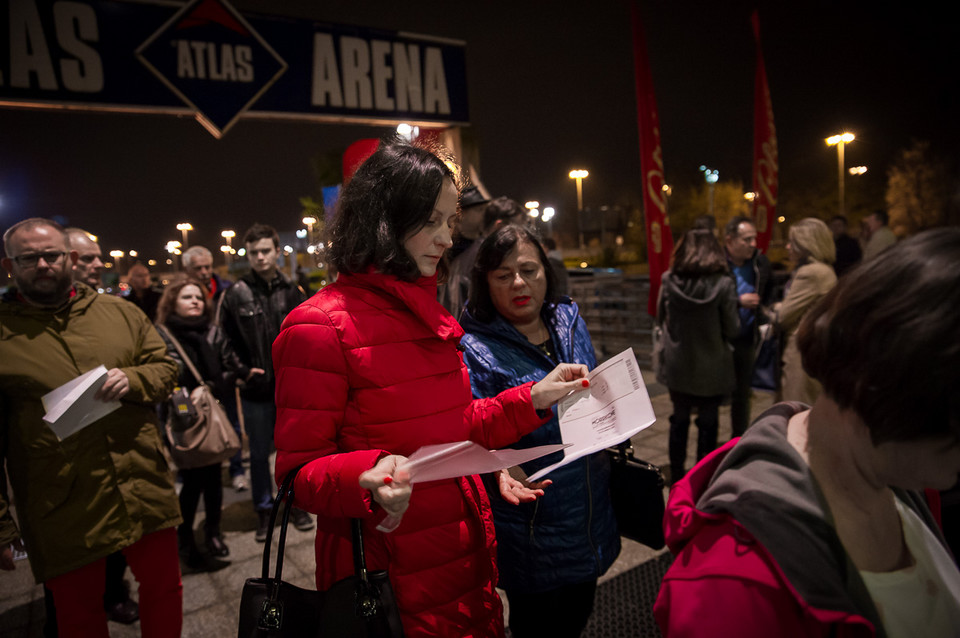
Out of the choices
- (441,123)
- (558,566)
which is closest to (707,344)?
(558,566)

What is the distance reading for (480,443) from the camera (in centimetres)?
177

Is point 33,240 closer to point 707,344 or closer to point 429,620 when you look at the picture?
point 429,620

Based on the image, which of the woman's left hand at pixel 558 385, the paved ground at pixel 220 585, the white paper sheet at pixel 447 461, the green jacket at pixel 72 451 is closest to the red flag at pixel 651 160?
the paved ground at pixel 220 585

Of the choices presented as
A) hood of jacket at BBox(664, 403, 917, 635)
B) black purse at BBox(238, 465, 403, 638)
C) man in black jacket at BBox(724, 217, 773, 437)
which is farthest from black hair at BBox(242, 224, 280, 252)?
man in black jacket at BBox(724, 217, 773, 437)

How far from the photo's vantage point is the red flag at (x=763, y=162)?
870 centimetres

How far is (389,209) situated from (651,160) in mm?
5940

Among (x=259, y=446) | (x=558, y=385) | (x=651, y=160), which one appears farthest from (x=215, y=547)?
(x=651, y=160)

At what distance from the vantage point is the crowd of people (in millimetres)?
798

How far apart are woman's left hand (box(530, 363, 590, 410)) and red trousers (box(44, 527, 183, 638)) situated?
1973 mm

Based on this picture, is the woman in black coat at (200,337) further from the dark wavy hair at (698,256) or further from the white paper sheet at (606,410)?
the dark wavy hair at (698,256)

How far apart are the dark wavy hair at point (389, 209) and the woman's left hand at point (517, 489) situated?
0.75 meters

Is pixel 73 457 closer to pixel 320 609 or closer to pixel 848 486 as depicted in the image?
pixel 320 609

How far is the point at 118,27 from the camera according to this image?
5613 millimetres

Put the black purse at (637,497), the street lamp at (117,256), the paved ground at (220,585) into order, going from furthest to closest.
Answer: the street lamp at (117,256)
the paved ground at (220,585)
the black purse at (637,497)
